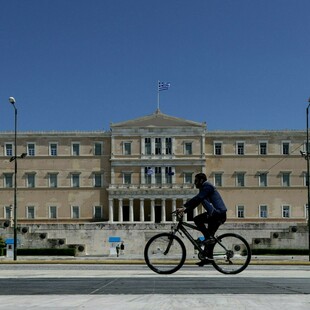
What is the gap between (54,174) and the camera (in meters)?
80.6

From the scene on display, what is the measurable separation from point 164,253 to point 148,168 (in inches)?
2693

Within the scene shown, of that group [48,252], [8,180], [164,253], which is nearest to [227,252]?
[164,253]

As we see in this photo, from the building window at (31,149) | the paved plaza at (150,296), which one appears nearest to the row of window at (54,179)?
the building window at (31,149)

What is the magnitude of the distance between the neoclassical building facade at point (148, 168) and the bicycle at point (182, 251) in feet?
220

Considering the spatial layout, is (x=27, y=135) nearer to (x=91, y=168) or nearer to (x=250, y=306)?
(x=91, y=168)

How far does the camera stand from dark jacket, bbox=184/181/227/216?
1132cm

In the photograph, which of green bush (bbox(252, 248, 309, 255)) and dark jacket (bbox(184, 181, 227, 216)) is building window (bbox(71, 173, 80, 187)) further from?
dark jacket (bbox(184, 181, 227, 216))

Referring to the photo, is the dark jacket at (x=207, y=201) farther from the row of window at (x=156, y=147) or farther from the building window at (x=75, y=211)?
the building window at (x=75, y=211)

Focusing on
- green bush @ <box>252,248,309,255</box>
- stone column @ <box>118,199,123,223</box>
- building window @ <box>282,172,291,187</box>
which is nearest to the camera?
green bush @ <box>252,248,309,255</box>

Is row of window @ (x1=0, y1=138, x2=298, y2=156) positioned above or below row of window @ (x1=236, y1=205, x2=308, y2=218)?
above

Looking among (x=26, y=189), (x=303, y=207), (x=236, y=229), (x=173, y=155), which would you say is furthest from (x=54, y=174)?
(x=303, y=207)

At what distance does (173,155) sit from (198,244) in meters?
68.9

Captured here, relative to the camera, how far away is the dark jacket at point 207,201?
11.3 meters

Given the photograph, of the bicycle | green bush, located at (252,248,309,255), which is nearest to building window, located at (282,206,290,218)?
green bush, located at (252,248,309,255)
